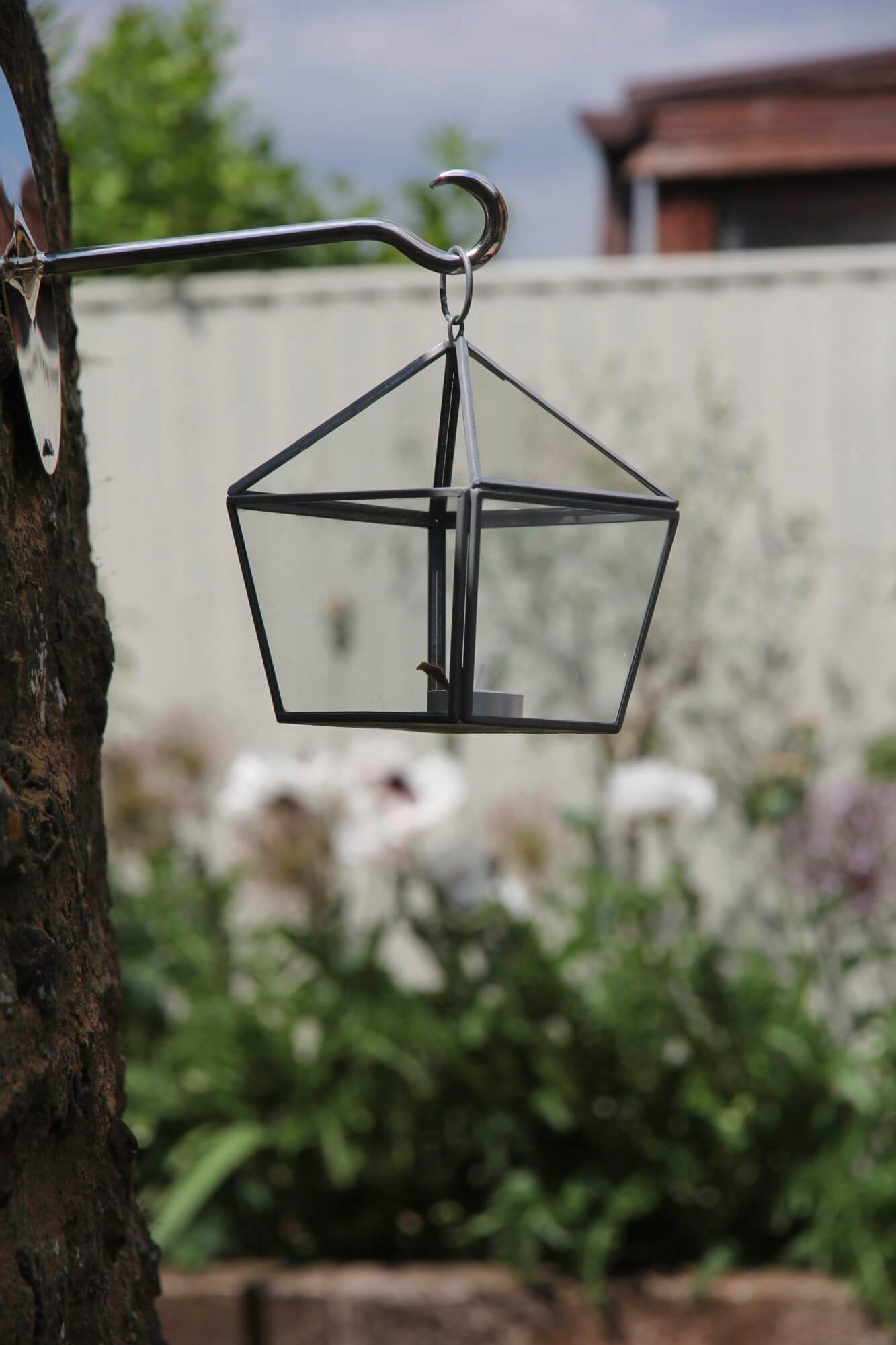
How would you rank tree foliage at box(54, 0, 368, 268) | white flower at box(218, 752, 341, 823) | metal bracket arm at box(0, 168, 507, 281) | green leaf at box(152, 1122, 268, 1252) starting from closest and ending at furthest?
metal bracket arm at box(0, 168, 507, 281) < green leaf at box(152, 1122, 268, 1252) < white flower at box(218, 752, 341, 823) < tree foliage at box(54, 0, 368, 268)

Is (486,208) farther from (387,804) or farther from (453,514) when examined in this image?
(387,804)

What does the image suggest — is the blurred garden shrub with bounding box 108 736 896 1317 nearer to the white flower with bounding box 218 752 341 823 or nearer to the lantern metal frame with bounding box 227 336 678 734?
the white flower with bounding box 218 752 341 823

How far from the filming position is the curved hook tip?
A: 105 centimetres

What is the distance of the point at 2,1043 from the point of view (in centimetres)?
90

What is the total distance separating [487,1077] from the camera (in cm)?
327

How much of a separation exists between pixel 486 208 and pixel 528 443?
5.90 ft

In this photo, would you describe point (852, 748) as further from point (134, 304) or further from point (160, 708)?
point (134, 304)

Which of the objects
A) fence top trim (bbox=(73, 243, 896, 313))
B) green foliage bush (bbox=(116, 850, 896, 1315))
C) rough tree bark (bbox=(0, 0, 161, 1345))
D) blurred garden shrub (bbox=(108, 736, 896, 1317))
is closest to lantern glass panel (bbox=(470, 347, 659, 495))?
rough tree bark (bbox=(0, 0, 161, 1345))

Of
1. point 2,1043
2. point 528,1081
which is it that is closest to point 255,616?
point 2,1043

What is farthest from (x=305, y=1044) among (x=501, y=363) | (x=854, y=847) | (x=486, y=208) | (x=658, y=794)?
(x=486, y=208)

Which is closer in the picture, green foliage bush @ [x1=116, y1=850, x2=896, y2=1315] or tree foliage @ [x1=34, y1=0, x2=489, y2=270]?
green foliage bush @ [x1=116, y1=850, x2=896, y2=1315]

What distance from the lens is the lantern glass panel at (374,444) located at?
3.58 feet

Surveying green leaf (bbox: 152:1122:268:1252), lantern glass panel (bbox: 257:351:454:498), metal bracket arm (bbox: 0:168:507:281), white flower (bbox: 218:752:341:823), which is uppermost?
metal bracket arm (bbox: 0:168:507:281)

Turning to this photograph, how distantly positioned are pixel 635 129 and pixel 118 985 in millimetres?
5916
